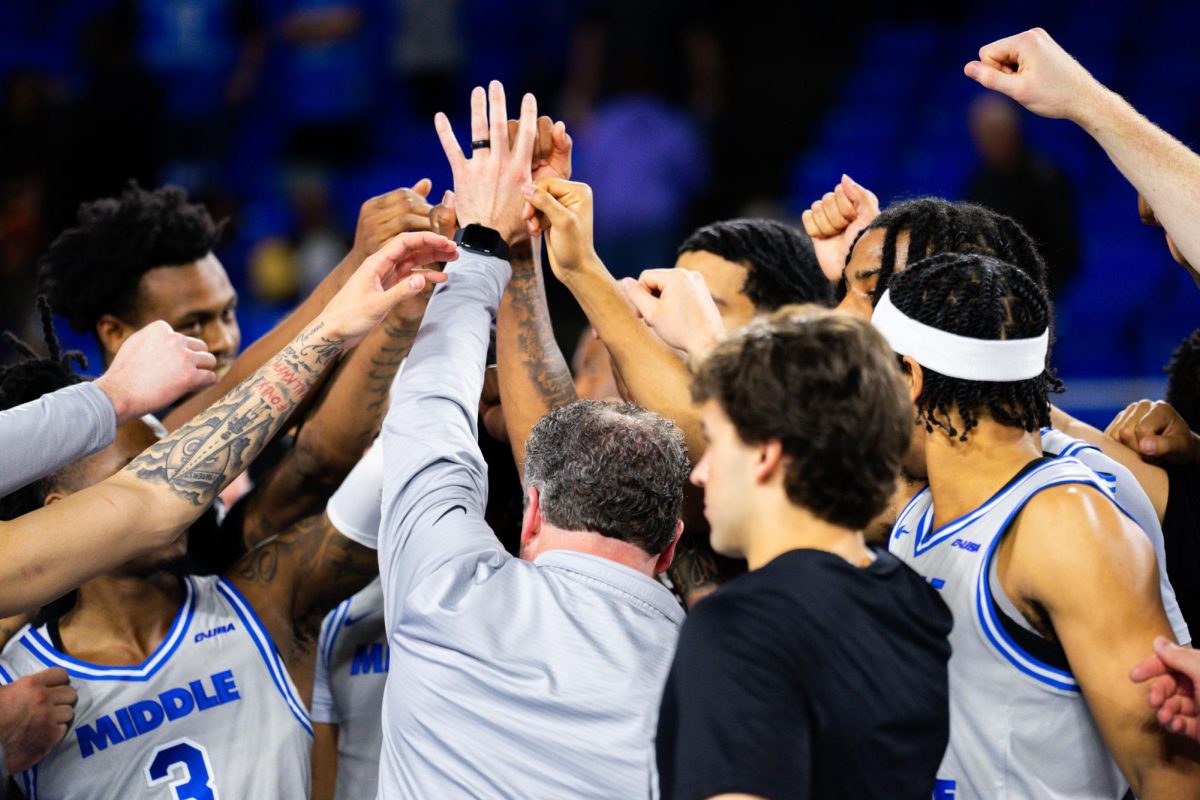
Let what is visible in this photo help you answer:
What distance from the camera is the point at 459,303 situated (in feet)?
9.43

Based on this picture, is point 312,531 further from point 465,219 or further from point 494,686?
point 494,686

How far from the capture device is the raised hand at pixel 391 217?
321cm

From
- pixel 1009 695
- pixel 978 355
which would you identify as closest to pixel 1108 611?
pixel 1009 695

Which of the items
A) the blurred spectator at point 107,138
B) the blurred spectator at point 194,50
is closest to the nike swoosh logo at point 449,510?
the blurred spectator at point 107,138

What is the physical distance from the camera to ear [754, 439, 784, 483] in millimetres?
1926

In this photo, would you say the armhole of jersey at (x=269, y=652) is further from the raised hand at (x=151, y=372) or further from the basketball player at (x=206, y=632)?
the raised hand at (x=151, y=372)

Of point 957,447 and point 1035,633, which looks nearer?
point 1035,633

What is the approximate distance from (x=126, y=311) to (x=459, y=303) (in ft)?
5.51

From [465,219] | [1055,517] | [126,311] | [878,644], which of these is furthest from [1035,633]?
[126,311]

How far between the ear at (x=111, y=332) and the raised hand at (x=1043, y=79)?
2655mm

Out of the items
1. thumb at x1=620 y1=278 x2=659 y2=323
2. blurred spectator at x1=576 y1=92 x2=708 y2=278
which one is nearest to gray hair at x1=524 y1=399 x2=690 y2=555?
thumb at x1=620 y1=278 x2=659 y2=323

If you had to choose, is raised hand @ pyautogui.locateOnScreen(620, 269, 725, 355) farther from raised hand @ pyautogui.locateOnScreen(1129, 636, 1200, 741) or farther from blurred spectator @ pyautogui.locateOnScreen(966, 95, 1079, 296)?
blurred spectator @ pyautogui.locateOnScreen(966, 95, 1079, 296)

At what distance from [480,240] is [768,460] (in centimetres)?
122

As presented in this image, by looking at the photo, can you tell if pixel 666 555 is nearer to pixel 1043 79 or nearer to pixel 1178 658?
pixel 1178 658
